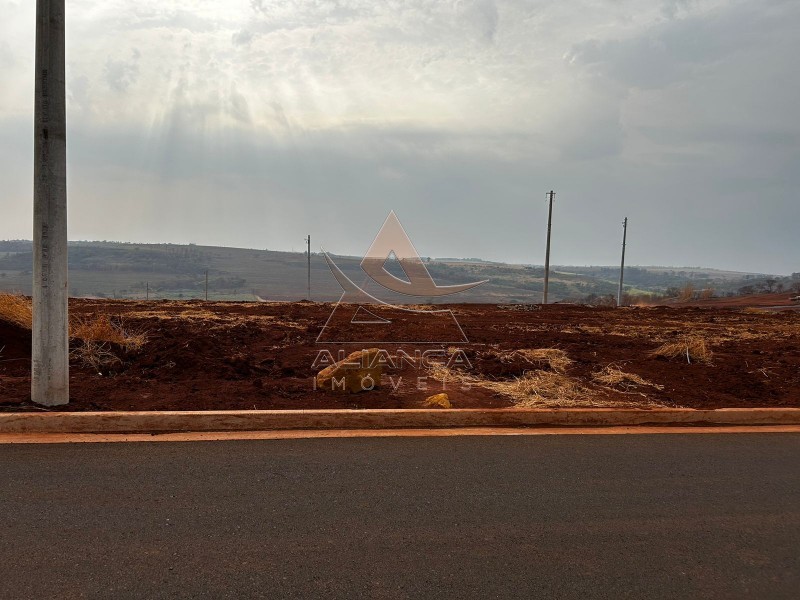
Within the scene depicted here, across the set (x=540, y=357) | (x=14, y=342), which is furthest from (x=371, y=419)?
(x=14, y=342)

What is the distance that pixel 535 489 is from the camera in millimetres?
4098

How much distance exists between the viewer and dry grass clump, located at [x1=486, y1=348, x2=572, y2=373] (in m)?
9.15

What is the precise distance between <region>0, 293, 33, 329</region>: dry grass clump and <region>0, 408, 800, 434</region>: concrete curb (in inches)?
184

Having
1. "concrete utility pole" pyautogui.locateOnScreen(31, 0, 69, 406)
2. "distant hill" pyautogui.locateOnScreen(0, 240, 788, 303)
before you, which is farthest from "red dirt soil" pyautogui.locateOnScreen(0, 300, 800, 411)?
"distant hill" pyautogui.locateOnScreen(0, 240, 788, 303)

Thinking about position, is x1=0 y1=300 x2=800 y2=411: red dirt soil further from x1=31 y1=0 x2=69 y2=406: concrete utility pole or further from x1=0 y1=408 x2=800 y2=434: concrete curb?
x1=31 y1=0 x2=69 y2=406: concrete utility pole

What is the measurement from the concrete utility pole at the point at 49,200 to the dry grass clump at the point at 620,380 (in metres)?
6.77

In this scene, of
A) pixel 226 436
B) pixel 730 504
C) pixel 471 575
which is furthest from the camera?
pixel 226 436

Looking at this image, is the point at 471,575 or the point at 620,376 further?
the point at 620,376

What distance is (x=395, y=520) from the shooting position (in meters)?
3.53

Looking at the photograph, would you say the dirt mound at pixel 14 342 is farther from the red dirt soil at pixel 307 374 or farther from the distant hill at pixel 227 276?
the distant hill at pixel 227 276

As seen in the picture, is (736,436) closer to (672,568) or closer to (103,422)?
(672,568)

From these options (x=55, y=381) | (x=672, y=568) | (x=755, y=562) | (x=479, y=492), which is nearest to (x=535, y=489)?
(x=479, y=492)

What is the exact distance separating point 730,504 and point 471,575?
2.24 m

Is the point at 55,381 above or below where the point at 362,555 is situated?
above
